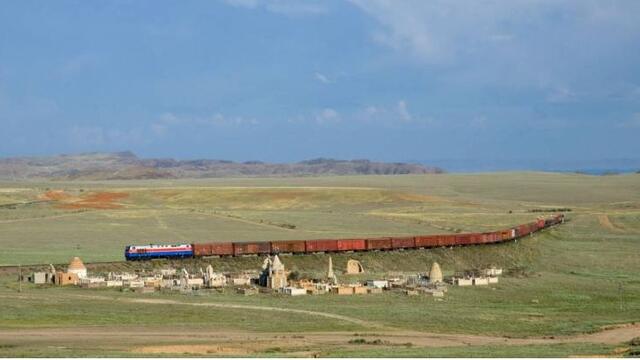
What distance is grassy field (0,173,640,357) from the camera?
3894 cm

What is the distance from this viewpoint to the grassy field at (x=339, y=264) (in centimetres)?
3894

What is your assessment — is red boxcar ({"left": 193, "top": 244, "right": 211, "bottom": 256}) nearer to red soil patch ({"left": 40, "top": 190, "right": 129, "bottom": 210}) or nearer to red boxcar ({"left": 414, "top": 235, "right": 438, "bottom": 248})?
red boxcar ({"left": 414, "top": 235, "right": 438, "bottom": 248})

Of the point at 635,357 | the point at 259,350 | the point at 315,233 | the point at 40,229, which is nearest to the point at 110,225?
the point at 40,229

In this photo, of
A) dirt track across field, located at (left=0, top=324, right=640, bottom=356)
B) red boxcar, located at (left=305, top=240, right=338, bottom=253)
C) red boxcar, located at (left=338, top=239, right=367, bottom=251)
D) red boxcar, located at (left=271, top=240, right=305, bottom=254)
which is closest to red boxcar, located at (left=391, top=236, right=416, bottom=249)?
red boxcar, located at (left=338, top=239, right=367, bottom=251)

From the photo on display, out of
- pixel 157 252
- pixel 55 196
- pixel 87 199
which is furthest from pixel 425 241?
pixel 55 196

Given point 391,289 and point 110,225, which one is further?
point 110,225

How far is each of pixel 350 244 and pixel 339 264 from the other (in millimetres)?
2590

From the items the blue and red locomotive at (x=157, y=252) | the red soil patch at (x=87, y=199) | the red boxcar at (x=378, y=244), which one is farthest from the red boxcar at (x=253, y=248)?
the red soil patch at (x=87, y=199)

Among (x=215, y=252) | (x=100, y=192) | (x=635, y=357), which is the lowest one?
(x=635, y=357)

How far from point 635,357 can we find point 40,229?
63302mm

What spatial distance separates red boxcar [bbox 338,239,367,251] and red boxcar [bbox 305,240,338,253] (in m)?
0.36

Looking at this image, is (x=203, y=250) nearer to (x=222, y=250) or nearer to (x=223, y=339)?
(x=222, y=250)

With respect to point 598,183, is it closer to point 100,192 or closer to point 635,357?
point 100,192

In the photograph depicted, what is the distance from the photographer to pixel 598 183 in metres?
173
